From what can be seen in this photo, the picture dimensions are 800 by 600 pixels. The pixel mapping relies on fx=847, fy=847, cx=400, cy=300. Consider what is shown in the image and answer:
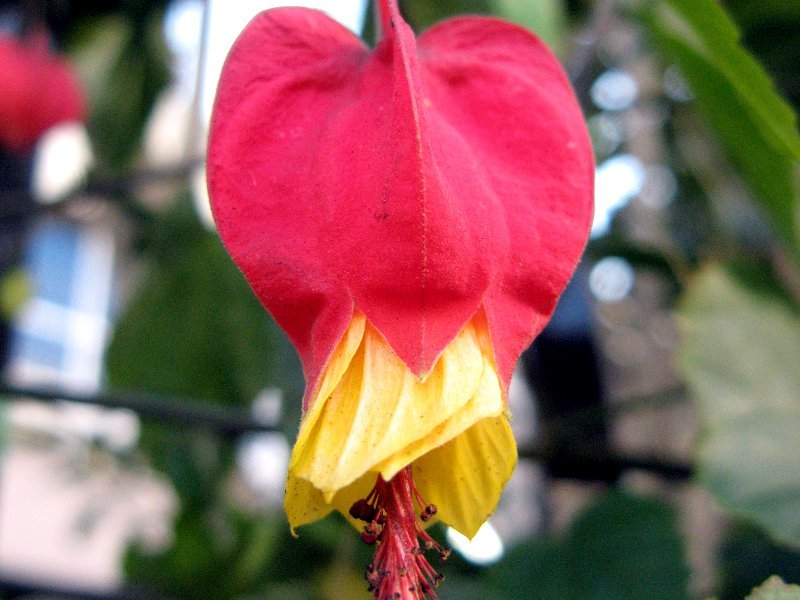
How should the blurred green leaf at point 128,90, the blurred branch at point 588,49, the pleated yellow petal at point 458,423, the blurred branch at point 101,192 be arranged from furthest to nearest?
the blurred green leaf at point 128,90 < the blurred branch at point 101,192 < the blurred branch at point 588,49 < the pleated yellow petal at point 458,423

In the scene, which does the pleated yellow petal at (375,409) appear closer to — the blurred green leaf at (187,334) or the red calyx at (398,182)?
the red calyx at (398,182)

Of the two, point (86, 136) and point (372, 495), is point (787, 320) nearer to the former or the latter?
point (372, 495)

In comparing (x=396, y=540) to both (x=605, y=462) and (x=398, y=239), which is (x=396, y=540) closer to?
(x=398, y=239)

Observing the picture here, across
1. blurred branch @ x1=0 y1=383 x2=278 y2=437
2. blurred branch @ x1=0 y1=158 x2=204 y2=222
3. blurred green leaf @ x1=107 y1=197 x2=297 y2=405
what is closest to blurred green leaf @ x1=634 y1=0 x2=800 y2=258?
blurred branch @ x1=0 y1=383 x2=278 y2=437

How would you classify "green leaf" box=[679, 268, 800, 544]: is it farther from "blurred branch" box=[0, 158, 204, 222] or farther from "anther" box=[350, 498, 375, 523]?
"blurred branch" box=[0, 158, 204, 222]

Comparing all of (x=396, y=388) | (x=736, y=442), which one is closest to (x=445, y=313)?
(x=396, y=388)

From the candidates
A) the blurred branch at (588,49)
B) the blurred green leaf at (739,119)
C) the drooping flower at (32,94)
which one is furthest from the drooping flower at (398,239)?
the drooping flower at (32,94)

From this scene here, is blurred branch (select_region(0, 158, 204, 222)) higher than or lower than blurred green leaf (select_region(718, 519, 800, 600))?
lower
